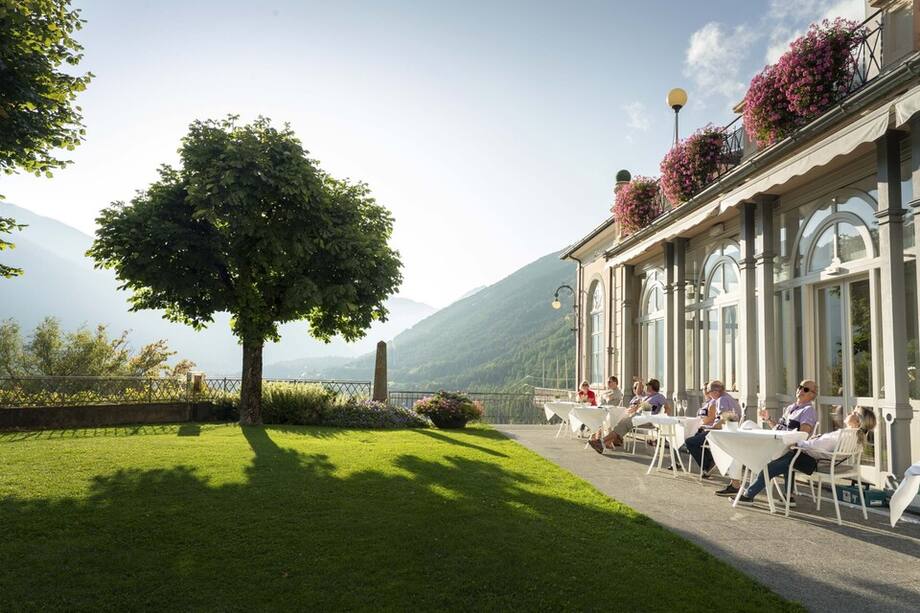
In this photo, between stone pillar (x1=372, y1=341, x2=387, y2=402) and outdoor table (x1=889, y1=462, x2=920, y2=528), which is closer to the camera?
outdoor table (x1=889, y1=462, x2=920, y2=528)

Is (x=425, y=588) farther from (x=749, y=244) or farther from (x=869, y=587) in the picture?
(x=749, y=244)

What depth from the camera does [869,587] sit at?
4.06 metres

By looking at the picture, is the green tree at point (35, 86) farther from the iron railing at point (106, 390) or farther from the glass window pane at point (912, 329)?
the glass window pane at point (912, 329)

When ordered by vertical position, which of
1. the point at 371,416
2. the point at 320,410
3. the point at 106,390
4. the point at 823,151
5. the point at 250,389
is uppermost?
the point at 823,151

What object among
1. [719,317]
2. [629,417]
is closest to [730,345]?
[719,317]

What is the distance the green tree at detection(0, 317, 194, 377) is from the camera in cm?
3403

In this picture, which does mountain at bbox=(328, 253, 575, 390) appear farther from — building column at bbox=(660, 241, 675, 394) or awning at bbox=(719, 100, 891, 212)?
awning at bbox=(719, 100, 891, 212)

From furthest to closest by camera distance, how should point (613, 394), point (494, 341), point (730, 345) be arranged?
1. point (494, 341)
2. point (613, 394)
3. point (730, 345)

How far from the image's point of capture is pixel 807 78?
7766 millimetres

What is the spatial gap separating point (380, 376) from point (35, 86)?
11530mm

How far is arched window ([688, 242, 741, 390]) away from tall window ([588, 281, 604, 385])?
6.05 metres

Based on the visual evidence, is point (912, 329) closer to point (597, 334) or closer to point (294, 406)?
point (597, 334)

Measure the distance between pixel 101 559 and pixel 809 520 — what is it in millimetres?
6489

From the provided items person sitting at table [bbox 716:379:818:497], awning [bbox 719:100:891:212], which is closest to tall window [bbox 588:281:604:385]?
awning [bbox 719:100:891:212]
